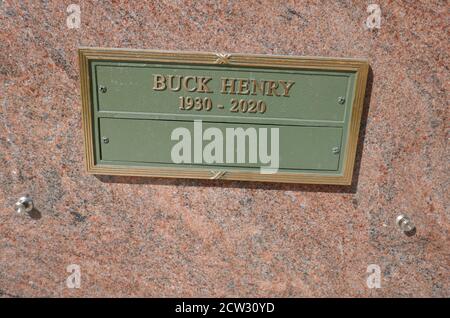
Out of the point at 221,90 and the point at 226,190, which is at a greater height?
the point at 221,90

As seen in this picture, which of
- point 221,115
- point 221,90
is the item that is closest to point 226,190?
point 221,115

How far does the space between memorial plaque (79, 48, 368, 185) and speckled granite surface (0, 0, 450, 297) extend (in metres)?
0.11

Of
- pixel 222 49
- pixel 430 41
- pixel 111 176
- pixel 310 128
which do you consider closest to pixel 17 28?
pixel 111 176

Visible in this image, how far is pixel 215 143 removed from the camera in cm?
252

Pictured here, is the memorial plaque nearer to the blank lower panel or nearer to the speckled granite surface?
the blank lower panel

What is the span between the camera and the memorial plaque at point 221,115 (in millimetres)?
2354

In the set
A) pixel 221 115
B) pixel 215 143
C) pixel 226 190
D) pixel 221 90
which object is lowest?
pixel 226 190

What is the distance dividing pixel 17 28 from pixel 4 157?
34.6 inches

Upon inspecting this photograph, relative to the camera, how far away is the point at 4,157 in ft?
8.50

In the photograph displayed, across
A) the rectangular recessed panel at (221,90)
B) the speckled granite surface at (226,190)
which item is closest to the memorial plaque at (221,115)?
the rectangular recessed panel at (221,90)

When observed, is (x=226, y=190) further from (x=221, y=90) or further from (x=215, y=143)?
(x=221, y=90)

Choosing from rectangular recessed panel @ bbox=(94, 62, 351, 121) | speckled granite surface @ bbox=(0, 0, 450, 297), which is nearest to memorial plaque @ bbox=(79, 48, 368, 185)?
rectangular recessed panel @ bbox=(94, 62, 351, 121)

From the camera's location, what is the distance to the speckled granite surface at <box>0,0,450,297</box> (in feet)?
7.68

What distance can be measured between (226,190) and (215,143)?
368mm
